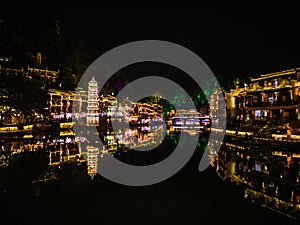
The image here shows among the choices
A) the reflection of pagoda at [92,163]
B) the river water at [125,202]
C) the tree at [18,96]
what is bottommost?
the river water at [125,202]

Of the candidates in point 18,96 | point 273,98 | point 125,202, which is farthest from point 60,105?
point 125,202

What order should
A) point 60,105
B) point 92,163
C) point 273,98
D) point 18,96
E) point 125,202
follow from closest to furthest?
point 125,202 < point 92,163 < point 18,96 < point 273,98 < point 60,105

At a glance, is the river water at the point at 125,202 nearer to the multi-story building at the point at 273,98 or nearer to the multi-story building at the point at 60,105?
the multi-story building at the point at 273,98

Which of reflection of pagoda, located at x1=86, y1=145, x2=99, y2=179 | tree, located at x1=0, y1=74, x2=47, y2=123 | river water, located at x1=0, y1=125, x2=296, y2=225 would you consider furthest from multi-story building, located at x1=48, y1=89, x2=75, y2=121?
river water, located at x1=0, y1=125, x2=296, y2=225

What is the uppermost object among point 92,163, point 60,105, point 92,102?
point 92,102

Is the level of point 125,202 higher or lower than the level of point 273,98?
lower

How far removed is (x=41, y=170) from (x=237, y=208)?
28.1 ft

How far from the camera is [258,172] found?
1270 centimetres

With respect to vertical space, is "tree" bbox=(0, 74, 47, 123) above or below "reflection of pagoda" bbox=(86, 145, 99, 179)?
above

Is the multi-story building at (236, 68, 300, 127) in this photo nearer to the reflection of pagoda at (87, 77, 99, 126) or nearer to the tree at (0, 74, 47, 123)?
the tree at (0, 74, 47, 123)

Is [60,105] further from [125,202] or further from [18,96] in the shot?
[125,202]

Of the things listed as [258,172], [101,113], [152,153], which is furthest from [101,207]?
[101,113]

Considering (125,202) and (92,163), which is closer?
(125,202)

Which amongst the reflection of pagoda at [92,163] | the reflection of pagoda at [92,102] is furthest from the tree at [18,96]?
the reflection of pagoda at [92,102]
